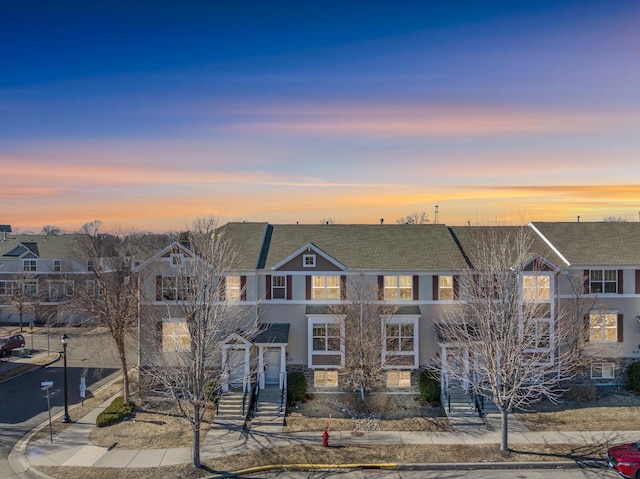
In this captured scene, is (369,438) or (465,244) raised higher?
(465,244)

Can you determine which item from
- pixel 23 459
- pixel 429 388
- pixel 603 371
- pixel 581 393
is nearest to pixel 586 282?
pixel 603 371

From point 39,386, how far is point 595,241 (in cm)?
3564

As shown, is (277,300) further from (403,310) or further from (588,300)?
(588,300)

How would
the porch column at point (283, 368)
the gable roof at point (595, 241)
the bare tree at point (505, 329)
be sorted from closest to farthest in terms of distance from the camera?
the bare tree at point (505, 329) < the porch column at point (283, 368) < the gable roof at point (595, 241)

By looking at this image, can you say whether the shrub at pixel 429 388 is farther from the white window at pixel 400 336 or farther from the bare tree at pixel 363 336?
the bare tree at pixel 363 336

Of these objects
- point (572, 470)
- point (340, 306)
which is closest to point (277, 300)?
point (340, 306)

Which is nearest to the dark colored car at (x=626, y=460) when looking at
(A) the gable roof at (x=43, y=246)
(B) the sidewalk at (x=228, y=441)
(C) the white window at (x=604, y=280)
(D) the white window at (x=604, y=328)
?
(B) the sidewalk at (x=228, y=441)

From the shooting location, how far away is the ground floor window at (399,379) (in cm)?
2716

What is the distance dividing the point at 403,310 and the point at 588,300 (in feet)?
35.7

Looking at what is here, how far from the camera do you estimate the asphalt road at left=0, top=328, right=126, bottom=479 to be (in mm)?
22391

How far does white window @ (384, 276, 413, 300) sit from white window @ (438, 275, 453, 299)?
1679 mm

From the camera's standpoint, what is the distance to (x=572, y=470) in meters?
18.3

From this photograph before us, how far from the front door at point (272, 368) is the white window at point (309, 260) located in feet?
16.5

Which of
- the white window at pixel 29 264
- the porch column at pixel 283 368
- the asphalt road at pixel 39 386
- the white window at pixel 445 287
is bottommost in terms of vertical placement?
the asphalt road at pixel 39 386
